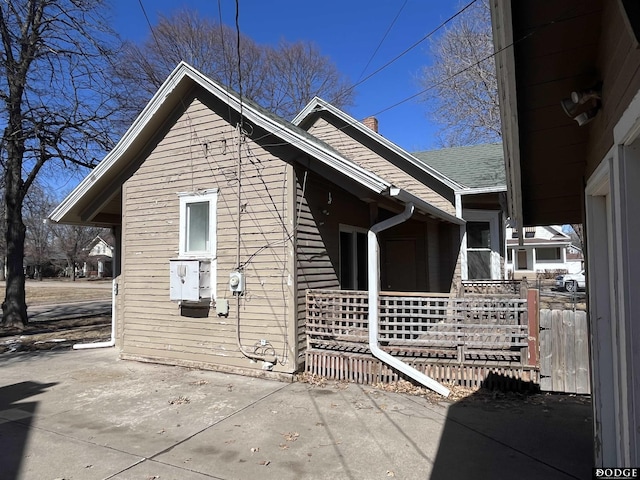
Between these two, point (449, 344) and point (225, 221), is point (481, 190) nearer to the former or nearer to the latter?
point (449, 344)

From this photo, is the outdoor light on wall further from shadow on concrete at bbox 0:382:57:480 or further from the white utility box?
the white utility box

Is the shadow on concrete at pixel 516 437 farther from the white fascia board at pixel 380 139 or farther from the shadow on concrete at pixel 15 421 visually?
the white fascia board at pixel 380 139

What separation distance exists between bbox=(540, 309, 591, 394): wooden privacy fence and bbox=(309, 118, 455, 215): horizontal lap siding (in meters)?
5.47

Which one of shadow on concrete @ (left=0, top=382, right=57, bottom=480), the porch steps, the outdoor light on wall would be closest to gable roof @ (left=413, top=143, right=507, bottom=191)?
the porch steps

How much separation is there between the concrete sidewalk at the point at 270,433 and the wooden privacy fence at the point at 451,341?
499mm

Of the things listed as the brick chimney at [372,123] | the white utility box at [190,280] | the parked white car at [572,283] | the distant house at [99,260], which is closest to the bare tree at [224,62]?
the brick chimney at [372,123]

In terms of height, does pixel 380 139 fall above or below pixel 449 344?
above

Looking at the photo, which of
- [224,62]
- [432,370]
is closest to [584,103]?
[432,370]

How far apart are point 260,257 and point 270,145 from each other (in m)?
1.84

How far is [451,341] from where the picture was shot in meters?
6.18

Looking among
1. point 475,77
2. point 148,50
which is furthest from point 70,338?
point 475,77

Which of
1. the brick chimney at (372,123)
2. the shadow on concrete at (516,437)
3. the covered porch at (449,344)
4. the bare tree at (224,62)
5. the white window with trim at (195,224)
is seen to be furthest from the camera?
the bare tree at (224,62)

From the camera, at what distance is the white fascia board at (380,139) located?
10.6 metres

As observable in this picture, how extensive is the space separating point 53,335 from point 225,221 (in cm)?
763
